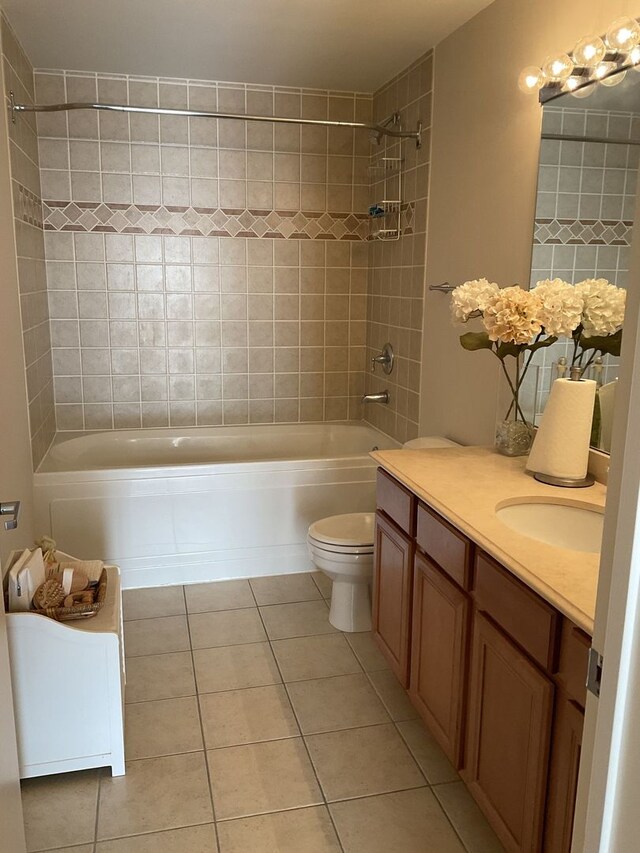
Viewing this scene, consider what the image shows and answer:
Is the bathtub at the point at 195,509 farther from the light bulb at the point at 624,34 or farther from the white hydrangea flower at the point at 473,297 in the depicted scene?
the light bulb at the point at 624,34

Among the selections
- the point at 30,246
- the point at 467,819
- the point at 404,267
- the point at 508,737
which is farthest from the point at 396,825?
the point at 30,246

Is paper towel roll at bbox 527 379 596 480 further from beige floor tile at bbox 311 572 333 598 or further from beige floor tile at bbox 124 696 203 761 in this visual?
beige floor tile at bbox 311 572 333 598

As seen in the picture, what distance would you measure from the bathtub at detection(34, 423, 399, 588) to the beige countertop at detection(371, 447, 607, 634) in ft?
3.68

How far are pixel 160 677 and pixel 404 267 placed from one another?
2204 millimetres

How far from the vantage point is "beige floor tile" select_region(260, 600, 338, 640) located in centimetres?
285

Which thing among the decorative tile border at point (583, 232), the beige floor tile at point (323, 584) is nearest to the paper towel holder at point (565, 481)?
the decorative tile border at point (583, 232)

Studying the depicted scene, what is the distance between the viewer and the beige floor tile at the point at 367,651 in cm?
261

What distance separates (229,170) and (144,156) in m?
0.45

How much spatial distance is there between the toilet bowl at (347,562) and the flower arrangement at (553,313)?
1.01m

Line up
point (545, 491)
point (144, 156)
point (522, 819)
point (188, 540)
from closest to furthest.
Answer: point (522, 819)
point (545, 491)
point (188, 540)
point (144, 156)

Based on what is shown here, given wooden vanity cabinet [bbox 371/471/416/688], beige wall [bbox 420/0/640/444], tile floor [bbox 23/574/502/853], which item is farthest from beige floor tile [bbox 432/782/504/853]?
beige wall [bbox 420/0/640/444]

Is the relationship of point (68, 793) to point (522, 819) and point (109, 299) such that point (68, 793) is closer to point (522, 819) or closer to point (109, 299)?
point (522, 819)

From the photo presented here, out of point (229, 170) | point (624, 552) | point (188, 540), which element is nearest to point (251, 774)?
point (188, 540)

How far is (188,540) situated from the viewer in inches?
130
